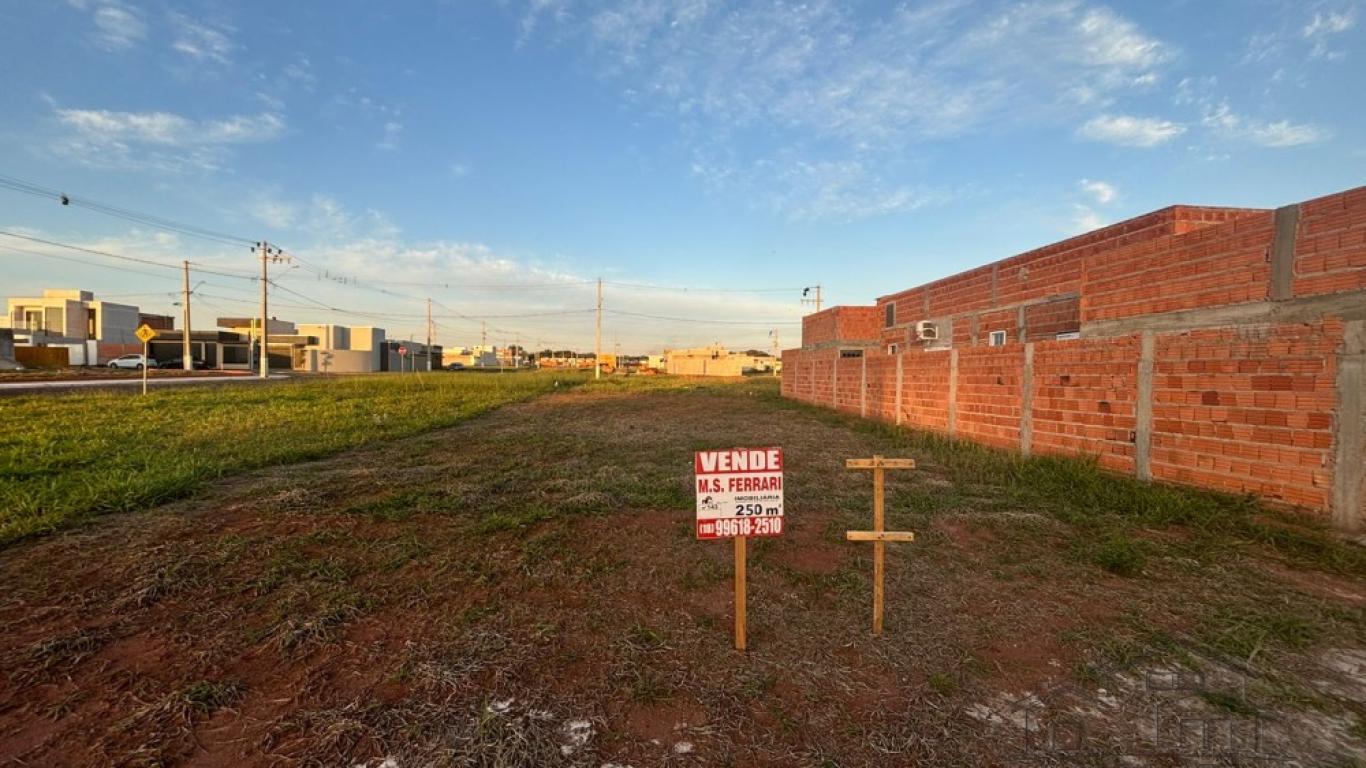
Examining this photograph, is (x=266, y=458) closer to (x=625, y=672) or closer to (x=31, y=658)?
(x=31, y=658)

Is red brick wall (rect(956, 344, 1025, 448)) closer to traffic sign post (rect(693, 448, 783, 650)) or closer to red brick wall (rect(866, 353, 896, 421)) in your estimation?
red brick wall (rect(866, 353, 896, 421))

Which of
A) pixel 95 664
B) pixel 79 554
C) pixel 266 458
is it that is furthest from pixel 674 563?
pixel 266 458

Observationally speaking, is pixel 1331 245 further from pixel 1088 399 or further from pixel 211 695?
pixel 211 695

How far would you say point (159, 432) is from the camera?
10141 mm

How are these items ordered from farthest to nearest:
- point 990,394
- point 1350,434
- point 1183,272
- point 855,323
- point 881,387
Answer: point 855,323 → point 881,387 → point 990,394 → point 1183,272 → point 1350,434

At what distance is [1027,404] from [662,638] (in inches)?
321

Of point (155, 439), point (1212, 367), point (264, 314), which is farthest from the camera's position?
point (264, 314)

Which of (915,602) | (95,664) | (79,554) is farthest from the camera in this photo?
(79,554)

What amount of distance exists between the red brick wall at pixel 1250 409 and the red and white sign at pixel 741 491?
5848mm

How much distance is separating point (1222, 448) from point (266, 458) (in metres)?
12.8

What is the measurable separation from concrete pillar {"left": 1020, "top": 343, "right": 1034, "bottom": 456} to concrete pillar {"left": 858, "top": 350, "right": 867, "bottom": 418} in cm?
687

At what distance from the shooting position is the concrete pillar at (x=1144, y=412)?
648 centimetres

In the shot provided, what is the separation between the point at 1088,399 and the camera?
7.40 meters

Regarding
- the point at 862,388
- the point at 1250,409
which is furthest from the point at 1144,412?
the point at 862,388
